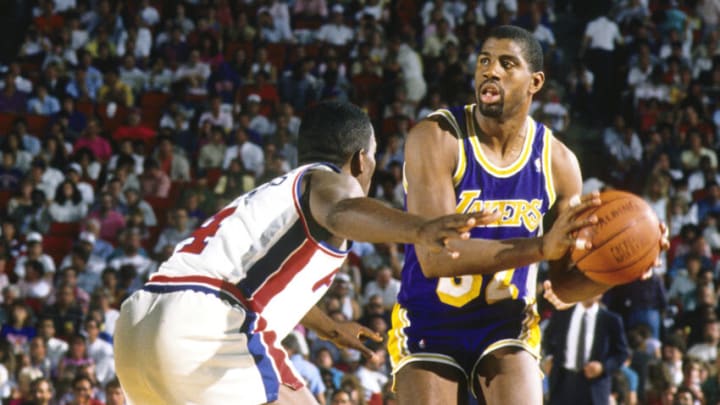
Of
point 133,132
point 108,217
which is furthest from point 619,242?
point 133,132

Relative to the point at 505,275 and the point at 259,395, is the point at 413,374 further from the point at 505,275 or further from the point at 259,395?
the point at 259,395

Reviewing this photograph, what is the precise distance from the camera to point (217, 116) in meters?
14.8

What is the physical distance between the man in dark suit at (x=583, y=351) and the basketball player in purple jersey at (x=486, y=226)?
4939mm

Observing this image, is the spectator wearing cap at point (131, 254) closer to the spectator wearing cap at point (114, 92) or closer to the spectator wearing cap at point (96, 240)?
the spectator wearing cap at point (96, 240)

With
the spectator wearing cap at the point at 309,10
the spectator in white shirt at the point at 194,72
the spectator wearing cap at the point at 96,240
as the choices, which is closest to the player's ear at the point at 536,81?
the spectator wearing cap at the point at 96,240

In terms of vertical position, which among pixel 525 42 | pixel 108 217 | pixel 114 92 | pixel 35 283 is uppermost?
pixel 525 42

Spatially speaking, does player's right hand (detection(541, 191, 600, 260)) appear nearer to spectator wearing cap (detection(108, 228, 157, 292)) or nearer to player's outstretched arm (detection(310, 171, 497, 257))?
player's outstretched arm (detection(310, 171, 497, 257))

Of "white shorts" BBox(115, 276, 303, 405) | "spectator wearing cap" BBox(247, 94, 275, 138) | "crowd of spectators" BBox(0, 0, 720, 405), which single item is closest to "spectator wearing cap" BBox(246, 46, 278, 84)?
"crowd of spectators" BBox(0, 0, 720, 405)

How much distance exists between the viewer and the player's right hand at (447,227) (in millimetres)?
3451

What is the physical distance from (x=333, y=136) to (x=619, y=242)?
1139mm

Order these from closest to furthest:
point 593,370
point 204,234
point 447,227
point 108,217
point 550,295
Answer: point 447,227 → point 204,234 → point 550,295 → point 593,370 → point 108,217

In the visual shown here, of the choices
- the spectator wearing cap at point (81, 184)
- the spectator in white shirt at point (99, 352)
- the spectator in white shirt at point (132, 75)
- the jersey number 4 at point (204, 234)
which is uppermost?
the jersey number 4 at point (204, 234)

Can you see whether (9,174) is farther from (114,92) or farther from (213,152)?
(213,152)

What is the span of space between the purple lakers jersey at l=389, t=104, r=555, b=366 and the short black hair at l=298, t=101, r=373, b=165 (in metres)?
0.70
